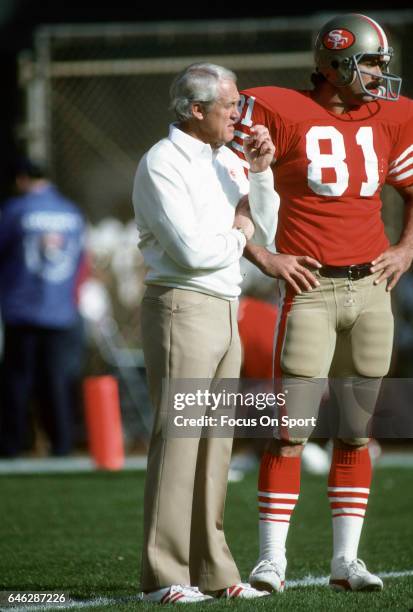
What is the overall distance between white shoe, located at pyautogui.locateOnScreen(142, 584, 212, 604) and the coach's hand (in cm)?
112

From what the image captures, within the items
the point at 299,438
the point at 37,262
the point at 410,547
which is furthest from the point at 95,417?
the point at 299,438

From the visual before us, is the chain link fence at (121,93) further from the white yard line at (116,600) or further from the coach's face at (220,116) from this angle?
the coach's face at (220,116)

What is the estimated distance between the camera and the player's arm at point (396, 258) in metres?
4.72

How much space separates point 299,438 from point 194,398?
0.51 m

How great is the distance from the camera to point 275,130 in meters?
4.62

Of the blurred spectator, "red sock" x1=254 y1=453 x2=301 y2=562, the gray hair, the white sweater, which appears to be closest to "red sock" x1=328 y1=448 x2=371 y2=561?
"red sock" x1=254 y1=453 x2=301 y2=562

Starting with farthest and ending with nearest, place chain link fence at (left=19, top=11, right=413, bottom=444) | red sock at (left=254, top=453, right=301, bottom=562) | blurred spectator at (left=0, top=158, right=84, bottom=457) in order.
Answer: chain link fence at (left=19, top=11, right=413, bottom=444), blurred spectator at (left=0, top=158, right=84, bottom=457), red sock at (left=254, top=453, right=301, bottom=562)

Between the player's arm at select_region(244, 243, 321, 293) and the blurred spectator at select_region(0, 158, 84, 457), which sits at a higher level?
the player's arm at select_region(244, 243, 321, 293)

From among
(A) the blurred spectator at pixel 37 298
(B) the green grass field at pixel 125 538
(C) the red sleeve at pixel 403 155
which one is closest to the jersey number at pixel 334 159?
(C) the red sleeve at pixel 403 155

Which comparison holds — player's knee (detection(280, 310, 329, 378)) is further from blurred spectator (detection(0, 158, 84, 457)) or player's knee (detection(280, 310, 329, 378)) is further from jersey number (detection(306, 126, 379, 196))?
blurred spectator (detection(0, 158, 84, 457))

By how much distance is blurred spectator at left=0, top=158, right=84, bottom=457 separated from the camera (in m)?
9.39

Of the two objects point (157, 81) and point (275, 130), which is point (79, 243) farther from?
point (275, 130)

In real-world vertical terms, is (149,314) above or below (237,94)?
below

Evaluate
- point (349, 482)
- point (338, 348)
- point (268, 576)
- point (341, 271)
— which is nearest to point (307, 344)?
point (338, 348)
